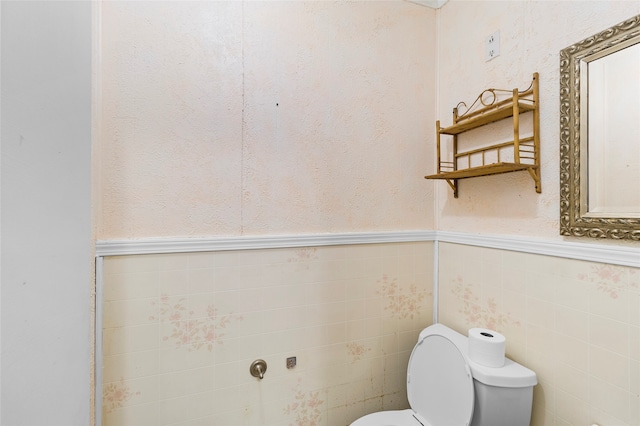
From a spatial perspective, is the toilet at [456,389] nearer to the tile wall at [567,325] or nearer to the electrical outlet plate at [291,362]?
the tile wall at [567,325]

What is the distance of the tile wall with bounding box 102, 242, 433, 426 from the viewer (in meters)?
1.14

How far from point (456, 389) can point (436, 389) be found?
0.11m

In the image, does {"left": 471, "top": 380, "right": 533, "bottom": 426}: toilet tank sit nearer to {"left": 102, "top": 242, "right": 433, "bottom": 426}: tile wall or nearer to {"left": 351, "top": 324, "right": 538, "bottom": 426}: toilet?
{"left": 351, "top": 324, "right": 538, "bottom": 426}: toilet

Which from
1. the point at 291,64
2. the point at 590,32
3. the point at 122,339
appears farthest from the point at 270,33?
the point at 122,339

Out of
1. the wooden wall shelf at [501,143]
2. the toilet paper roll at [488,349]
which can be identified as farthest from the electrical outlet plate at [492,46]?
the toilet paper roll at [488,349]

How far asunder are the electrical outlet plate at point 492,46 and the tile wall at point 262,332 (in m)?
0.93

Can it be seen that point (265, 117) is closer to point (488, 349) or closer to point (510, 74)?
point (510, 74)

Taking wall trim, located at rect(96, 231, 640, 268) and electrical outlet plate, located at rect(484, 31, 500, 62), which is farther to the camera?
electrical outlet plate, located at rect(484, 31, 500, 62)

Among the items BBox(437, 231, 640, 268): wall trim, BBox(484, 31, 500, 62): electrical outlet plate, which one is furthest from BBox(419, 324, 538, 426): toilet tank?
BBox(484, 31, 500, 62): electrical outlet plate

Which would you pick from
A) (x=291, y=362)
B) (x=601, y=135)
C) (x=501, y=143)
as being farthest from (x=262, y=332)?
(x=601, y=135)

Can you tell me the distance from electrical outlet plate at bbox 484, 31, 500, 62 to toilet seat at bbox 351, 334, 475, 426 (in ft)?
4.07

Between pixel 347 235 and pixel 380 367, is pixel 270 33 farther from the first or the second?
pixel 380 367

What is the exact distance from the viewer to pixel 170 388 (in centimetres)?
Result: 118

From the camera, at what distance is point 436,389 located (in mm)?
1271
